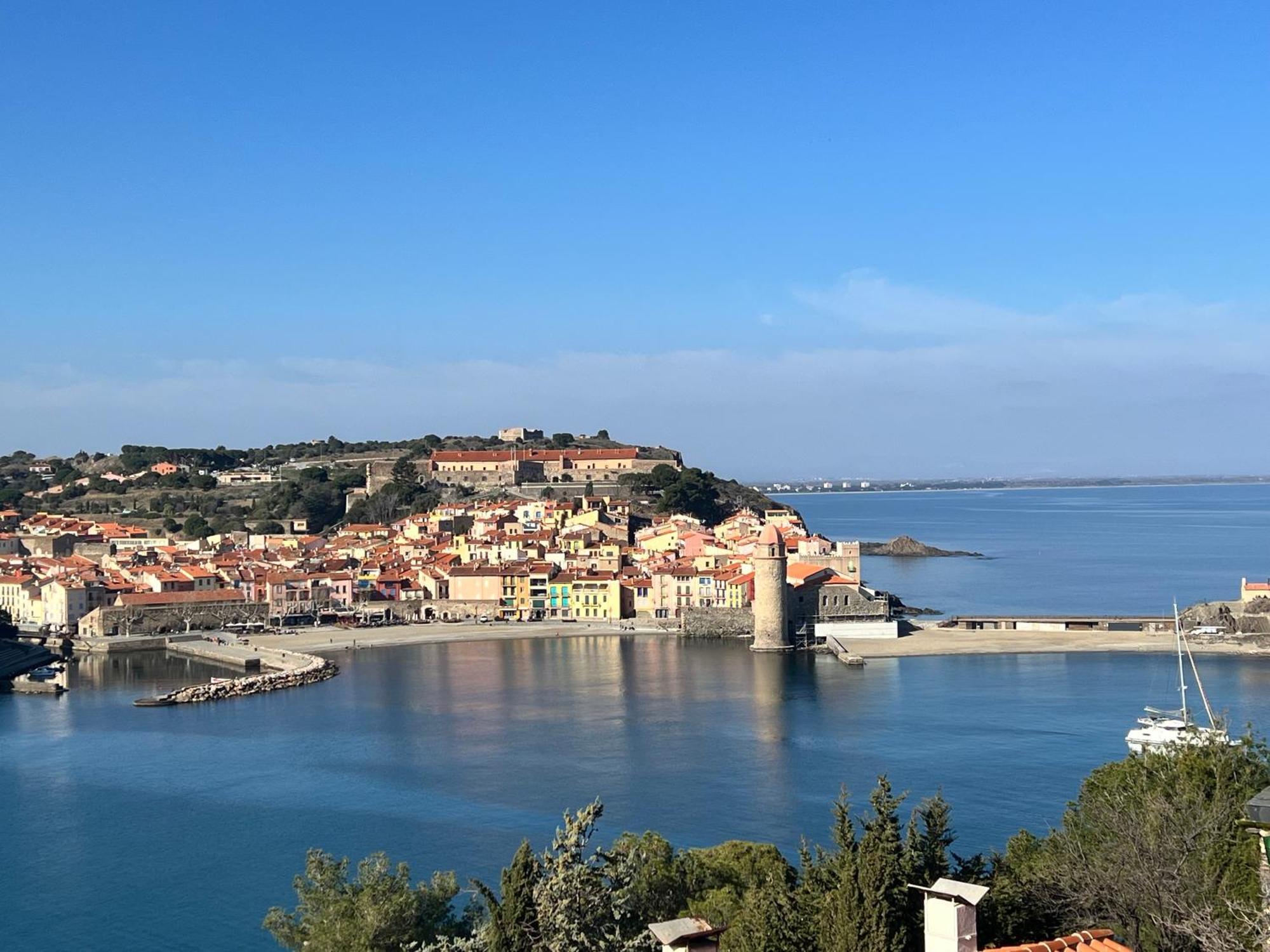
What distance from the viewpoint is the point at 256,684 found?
21.5 meters

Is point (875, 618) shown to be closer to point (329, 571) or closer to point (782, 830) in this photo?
point (329, 571)

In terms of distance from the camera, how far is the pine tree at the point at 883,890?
5.52 meters

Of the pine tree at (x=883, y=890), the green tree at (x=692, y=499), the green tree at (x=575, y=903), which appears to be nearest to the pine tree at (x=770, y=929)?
the pine tree at (x=883, y=890)

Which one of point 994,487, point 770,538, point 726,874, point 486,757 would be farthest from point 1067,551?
point 994,487

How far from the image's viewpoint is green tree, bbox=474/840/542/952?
5.48m

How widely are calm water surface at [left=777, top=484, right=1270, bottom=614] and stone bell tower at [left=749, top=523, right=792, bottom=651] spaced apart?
6.25 metres

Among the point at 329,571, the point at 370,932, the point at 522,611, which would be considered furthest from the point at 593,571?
the point at 370,932

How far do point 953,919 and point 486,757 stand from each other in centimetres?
1133

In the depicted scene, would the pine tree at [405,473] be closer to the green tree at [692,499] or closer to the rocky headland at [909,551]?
the green tree at [692,499]

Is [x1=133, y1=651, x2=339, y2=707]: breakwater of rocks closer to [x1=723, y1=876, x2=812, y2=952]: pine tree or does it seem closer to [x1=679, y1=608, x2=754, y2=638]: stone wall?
[x1=679, y1=608, x2=754, y2=638]: stone wall

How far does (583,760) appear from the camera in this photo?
1519 cm

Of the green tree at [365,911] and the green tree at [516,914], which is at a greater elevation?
the green tree at [516,914]

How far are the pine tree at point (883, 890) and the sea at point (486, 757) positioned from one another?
206 inches

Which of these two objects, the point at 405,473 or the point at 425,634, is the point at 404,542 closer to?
the point at 425,634
